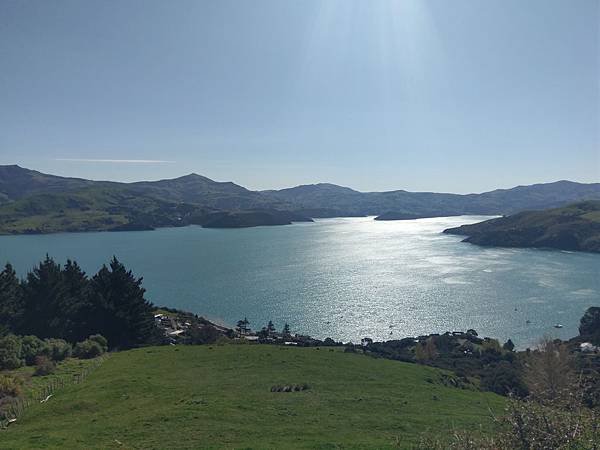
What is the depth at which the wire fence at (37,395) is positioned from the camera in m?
20.6

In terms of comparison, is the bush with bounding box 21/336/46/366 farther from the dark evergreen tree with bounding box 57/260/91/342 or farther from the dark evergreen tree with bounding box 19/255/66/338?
the dark evergreen tree with bounding box 19/255/66/338

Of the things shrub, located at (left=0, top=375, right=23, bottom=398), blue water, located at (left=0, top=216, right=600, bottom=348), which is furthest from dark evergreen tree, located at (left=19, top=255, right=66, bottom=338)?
blue water, located at (left=0, top=216, right=600, bottom=348)

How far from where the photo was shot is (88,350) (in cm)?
3553

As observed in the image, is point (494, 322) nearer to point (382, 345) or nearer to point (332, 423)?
point (382, 345)

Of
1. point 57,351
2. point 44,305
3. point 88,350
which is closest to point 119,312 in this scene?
point 88,350

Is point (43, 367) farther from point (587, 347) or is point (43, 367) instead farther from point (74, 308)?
point (587, 347)

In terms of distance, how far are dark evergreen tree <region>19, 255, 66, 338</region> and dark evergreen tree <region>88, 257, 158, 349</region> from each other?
15.2 ft

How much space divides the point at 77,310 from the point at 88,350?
15.2m

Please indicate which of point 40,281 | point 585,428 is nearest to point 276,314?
point 40,281

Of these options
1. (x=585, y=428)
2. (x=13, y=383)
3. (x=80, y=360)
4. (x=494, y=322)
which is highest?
(x=585, y=428)

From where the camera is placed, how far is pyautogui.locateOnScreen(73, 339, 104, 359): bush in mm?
35156

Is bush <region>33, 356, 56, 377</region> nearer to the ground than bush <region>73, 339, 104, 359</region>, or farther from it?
farther from it

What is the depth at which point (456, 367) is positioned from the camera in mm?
55219

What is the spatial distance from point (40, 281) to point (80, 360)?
20.6 metres
